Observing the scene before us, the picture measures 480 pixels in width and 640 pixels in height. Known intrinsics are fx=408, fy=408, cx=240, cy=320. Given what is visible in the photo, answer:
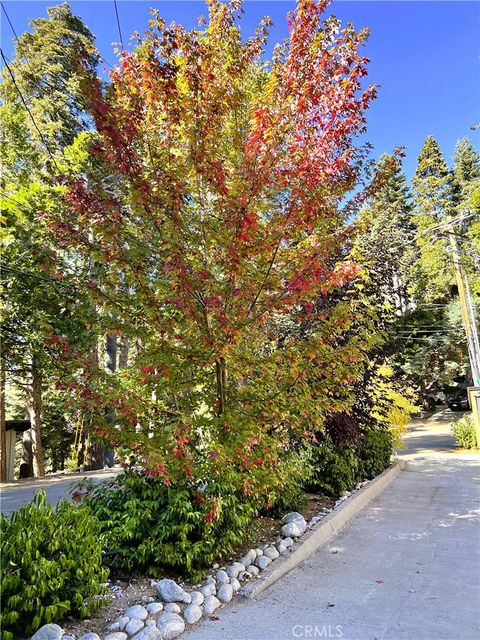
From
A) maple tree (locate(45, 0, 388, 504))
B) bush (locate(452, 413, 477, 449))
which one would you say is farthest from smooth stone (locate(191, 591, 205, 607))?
bush (locate(452, 413, 477, 449))

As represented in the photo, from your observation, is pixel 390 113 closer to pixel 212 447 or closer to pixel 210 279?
pixel 210 279

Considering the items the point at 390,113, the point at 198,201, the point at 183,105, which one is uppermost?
the point at 390,113

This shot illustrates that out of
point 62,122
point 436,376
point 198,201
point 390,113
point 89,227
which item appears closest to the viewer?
point 89,227

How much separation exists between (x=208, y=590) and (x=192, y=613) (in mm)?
295

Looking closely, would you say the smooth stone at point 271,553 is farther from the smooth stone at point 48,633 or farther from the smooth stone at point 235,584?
the smooth stone at point 48,633

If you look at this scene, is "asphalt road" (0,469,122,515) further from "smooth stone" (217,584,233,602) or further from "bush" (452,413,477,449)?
"bush" (452,413,477,449)

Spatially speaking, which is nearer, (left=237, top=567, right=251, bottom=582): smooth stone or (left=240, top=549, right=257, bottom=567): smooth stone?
(left=237, top=567, right=251, bottom=582): smooth stone

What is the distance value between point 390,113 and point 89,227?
4.79 meters

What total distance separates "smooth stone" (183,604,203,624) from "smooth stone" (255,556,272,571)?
2.47 feet

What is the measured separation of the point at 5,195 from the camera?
916 cm

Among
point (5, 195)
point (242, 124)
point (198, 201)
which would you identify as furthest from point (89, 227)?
point (5, 195)

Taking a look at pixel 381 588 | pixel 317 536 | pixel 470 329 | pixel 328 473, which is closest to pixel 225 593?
pixel 381 588

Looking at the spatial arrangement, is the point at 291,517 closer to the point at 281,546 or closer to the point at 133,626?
the point at 281,546

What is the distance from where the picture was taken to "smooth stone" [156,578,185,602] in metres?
2.57
